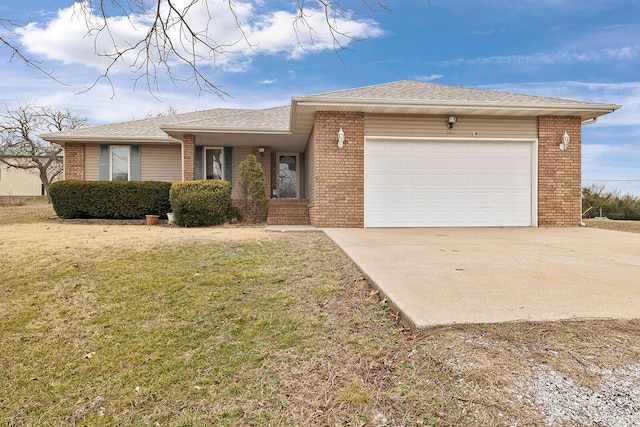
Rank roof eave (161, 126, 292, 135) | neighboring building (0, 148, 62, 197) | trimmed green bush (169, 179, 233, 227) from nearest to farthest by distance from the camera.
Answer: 1. trimmed green bush (169, 179, 233, 227)
2. roof eave (161, 126, 292, 135)
3. neighboring building (0, 148, 62, 197)

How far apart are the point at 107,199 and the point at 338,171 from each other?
7.49 metres

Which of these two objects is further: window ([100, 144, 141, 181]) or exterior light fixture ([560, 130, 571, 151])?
window ([100, 144, 141, 181])

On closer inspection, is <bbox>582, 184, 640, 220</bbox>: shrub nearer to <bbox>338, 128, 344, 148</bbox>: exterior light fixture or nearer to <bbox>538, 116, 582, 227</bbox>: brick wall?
<bbox>538, 116, 582, 227</bbox>: brick wall

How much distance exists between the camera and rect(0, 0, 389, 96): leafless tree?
307 cm

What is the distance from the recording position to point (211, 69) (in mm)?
3379

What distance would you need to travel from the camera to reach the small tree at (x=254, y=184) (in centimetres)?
1097

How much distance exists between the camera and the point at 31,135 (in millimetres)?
20172

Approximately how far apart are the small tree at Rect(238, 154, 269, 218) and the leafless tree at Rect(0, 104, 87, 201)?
14783 mm

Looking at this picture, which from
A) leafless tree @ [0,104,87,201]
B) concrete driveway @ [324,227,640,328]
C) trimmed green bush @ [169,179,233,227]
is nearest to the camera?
concrete driveway @ [324,227,640,328]

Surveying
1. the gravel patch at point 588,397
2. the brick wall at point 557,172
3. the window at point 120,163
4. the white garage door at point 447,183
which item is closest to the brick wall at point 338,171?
the white garage door at point 447,183

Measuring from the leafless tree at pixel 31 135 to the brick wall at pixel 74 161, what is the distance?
27.0 ft

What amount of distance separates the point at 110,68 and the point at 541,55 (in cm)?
1211

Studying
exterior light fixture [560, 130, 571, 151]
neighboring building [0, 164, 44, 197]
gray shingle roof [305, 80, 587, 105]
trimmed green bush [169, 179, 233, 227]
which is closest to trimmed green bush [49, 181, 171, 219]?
trimmed green bush [169, 179, 233, 227]

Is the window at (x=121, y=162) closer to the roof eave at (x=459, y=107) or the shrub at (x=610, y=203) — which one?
the roof eave at (x=459, y=107)
